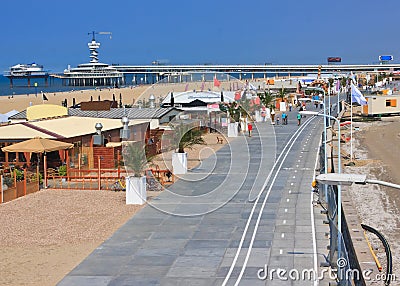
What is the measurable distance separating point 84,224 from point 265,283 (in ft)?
25.3

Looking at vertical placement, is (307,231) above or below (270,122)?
below

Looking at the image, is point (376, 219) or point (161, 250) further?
point (376, 219)

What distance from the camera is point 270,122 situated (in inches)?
2293

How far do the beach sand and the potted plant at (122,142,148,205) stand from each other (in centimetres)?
744

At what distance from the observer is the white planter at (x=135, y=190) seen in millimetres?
22359

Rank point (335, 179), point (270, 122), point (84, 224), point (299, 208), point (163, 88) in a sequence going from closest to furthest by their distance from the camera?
point (335, 179) → point (84, 224) → point (299, 208) → point (163, 88) → point (270, 122)

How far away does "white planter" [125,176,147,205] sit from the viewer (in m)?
22.4

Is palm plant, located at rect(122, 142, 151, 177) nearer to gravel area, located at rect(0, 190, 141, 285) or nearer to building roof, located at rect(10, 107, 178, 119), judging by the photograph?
gravel area, located at rect(0, 190, 141, 285)

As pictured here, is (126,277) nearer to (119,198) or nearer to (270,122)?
(119,198)

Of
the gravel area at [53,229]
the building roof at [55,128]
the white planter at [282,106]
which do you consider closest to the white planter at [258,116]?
the white planter at [282,106]

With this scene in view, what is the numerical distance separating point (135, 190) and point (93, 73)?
159 m

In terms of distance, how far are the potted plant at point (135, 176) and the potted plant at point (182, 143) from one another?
15.8ft

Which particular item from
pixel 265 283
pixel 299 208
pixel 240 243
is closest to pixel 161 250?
pixel 240 243

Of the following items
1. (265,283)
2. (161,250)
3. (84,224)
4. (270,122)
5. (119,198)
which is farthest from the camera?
(270,122)
